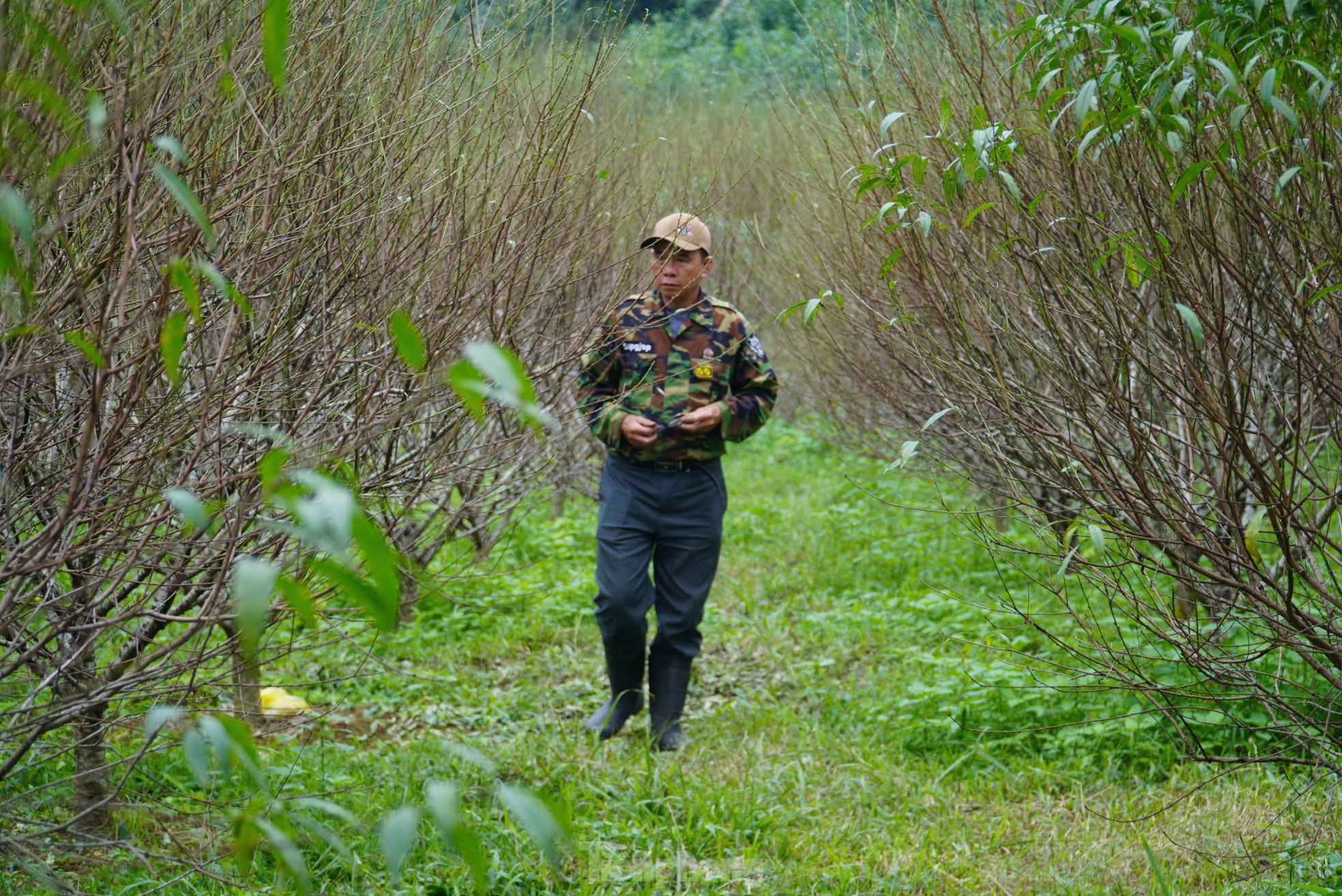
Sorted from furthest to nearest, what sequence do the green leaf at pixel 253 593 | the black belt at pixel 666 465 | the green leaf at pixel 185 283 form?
the black belt at pixel 666 465 < the green leaf at pixel 185 283 < the green leaf at pixel 253 593

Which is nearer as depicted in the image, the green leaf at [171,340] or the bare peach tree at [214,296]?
the green leaf at [171,340]

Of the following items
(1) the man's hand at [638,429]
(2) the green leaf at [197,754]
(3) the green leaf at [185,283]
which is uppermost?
(3) the green leaf at [185,283]

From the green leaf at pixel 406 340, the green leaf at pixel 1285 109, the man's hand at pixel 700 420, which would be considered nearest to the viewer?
the green leaf at pixel 406 340

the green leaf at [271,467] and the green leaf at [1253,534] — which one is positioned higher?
the green leaf at [271,467]

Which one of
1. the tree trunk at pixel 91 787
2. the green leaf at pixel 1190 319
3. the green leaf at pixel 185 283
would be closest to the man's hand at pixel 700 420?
the tree trunk at pixel 91 787

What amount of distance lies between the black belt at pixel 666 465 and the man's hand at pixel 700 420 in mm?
160

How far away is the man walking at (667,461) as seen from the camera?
4.73m

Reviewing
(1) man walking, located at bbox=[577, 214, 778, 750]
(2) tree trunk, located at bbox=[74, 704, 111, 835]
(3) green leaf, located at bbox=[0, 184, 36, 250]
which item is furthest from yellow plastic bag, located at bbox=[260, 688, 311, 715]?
(3) green leaf, located at bbox=[0, 184, 36, 250]

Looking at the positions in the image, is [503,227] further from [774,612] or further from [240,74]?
[774,612]

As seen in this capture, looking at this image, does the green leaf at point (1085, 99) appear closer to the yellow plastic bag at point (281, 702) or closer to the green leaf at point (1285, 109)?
the green leaf at point (1285, 109)

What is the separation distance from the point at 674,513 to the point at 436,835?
1662mm

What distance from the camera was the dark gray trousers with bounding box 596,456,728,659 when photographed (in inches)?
188

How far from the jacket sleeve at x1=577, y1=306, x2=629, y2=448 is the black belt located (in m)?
0.12

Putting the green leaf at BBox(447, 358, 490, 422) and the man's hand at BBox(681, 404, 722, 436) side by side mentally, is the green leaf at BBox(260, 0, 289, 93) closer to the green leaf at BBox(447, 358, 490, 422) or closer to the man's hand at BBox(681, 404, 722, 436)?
the green leaf at BBox(447, 358, 490, 422)
